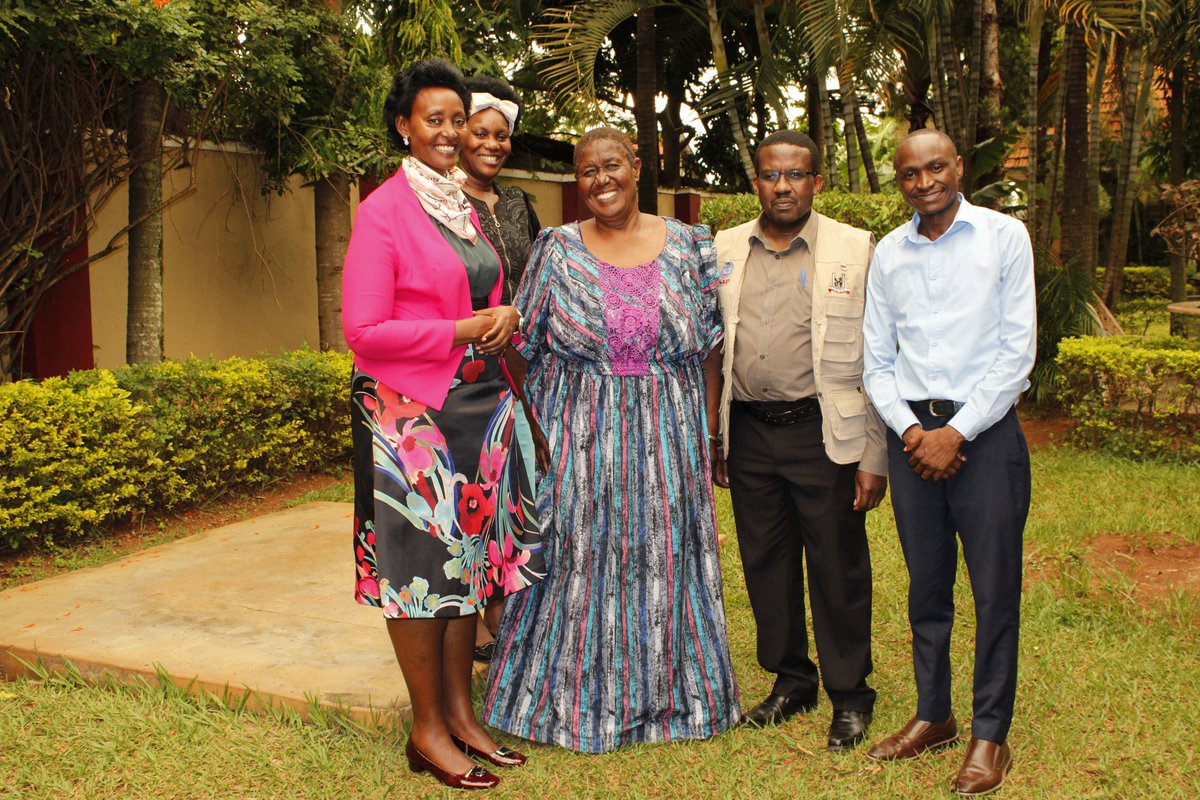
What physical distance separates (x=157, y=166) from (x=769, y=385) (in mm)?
5568

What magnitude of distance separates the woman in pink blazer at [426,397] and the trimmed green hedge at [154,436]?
3.24 metres

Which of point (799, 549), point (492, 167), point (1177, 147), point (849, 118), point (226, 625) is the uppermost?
point (1177, 147)

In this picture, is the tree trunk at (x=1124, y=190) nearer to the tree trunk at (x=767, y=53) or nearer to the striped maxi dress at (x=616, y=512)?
the tree trunk at (x=767, y=53)

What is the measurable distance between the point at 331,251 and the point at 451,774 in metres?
6.45

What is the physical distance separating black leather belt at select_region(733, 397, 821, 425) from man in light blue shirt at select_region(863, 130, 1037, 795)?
252 mm

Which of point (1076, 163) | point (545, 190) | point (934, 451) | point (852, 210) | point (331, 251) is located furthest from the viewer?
point (545, 190)

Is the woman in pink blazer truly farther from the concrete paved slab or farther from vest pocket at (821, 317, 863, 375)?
vest pocket at (821, 317, 863, 375)

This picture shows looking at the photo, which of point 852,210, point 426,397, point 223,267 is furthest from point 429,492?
point 852,210

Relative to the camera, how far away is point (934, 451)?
10.6 feet

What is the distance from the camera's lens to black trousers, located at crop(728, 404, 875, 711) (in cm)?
367

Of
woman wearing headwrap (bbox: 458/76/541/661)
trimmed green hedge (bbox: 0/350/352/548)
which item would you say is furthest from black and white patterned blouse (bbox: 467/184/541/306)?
trimmed green hedge (bbox: 0/350/352/548)

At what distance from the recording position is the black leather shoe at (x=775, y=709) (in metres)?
3.90

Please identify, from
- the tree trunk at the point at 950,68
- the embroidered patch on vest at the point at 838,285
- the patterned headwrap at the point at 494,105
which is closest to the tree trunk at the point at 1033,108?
the tree trunk at the point at 950,68

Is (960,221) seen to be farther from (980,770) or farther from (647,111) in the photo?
(647,111)
